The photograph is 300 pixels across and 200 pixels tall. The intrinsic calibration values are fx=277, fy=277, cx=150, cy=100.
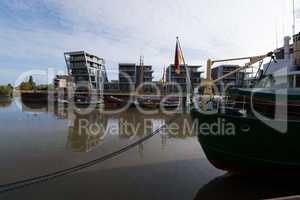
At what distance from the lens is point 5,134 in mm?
13219

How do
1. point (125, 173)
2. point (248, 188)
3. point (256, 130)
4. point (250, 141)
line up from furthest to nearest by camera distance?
point (125, 173)
point (248, 188)
point (250, 141)
point (256, 130)

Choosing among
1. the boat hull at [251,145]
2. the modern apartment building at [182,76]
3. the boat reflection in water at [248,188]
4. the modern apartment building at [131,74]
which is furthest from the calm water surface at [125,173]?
the modern apartment building at [131,74]

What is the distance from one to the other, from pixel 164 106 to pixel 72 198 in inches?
998

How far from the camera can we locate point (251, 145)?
247 inches

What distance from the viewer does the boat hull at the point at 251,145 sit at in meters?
5.95

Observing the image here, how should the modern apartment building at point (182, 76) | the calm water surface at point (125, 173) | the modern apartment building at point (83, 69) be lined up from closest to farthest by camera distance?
the calm water surface at point (125, 173) < the modern apartment building at point (182, 76) < the modern apartment building at point (83, 69)

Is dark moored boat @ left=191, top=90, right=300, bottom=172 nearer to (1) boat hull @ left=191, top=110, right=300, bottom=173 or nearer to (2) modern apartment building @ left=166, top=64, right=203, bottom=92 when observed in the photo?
(1) boat hull @ left=191, top=110, right=300, bottom=173

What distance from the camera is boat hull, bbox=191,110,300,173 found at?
19.5ft

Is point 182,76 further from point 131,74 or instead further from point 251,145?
point 251,145

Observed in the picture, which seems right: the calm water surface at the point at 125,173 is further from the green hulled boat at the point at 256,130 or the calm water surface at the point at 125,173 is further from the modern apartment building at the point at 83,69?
the modern apartment building at the point at 83,69

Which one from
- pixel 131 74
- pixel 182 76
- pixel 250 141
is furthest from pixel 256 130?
pixel 131 74

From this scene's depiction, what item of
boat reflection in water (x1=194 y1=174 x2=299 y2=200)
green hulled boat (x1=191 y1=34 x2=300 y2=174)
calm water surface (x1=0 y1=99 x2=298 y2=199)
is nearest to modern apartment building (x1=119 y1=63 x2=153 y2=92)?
calm water surface (x1=0 y1=99 x2=298 y2=199)

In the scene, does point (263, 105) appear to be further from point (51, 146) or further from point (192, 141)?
point (51, 146)

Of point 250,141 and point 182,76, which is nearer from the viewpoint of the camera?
point 250,141
